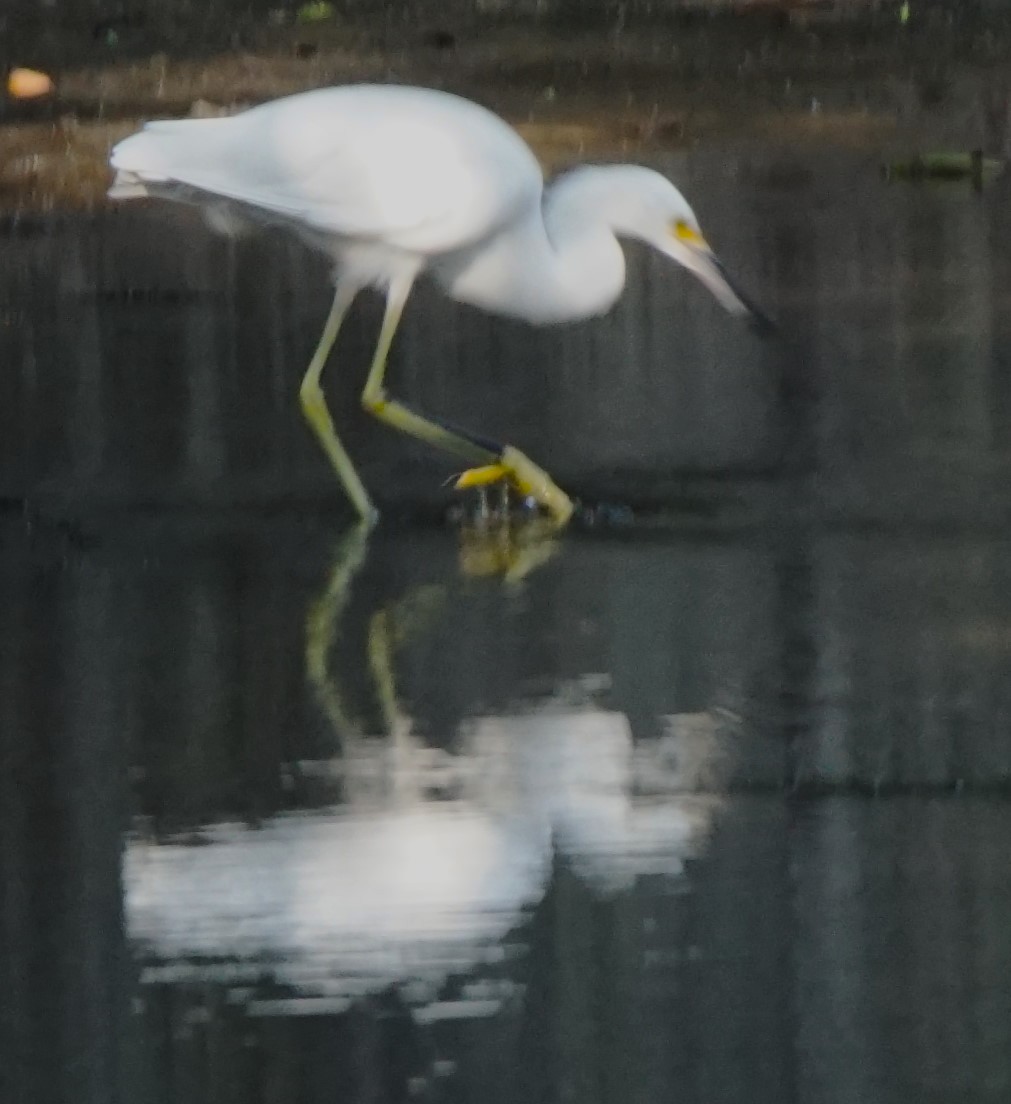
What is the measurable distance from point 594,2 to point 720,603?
10.7 metres

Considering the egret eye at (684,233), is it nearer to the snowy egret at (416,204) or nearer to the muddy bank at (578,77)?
the snowy egret at (416,204)

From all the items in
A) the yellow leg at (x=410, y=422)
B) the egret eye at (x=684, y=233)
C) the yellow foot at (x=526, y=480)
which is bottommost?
the yellow foot at (x=526, y=480)

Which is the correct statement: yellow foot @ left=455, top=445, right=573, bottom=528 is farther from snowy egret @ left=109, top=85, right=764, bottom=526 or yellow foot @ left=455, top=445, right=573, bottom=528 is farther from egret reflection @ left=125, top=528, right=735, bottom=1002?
egret reflection @ left=125, top=528, right=735, bottom=1002

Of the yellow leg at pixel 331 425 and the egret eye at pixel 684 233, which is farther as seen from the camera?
the egret eye at pixel 684 233

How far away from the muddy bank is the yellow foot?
4.99m

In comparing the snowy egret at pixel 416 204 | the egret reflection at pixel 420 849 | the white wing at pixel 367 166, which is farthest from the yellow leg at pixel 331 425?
the egret reflection at pixel 420 849

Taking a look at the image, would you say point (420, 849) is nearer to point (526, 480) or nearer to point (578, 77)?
point (526, 480)

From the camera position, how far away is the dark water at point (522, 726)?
3889mm

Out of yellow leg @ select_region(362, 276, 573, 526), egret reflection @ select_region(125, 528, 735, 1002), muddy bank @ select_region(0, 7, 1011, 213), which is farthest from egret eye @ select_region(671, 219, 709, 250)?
muddy bank @ select_region(0, 7, 1011, 213)

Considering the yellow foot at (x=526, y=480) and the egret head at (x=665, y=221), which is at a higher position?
the egret head at (x=665, y=221)

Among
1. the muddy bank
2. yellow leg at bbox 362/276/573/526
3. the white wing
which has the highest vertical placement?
the muddy bank

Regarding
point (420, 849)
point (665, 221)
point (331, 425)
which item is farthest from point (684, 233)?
point (420, 849)

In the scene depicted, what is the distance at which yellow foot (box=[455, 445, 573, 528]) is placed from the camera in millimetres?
7129

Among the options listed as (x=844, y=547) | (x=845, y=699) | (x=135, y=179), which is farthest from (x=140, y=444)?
(x=845, y=699)
